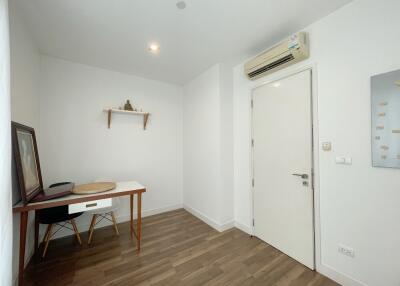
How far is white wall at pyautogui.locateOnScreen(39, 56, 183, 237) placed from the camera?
248cm

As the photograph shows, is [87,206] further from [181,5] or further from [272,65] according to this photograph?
[272,65]

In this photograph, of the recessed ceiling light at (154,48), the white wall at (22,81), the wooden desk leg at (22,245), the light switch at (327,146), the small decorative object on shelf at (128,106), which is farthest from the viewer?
the small decorative object on shelf at (128,106)

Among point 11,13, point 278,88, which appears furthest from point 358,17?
point 11,13

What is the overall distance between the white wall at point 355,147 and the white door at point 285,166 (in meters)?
0.14

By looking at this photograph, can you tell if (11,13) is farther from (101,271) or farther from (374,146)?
(374,146)

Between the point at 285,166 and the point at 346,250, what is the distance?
95 centimetres

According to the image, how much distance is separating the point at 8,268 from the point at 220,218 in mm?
2278

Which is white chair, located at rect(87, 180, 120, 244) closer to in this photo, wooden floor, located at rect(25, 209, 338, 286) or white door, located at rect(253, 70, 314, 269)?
wooden floor, located at rect(25, 209, 338, 286)

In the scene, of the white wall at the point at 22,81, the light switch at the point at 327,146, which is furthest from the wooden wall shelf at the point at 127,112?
the light switch at the point at 327,146

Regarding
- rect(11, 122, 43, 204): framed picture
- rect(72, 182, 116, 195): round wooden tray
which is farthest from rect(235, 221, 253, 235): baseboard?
rect(11, 122, 43, 204): framed picture

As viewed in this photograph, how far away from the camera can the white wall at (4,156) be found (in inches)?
44.4

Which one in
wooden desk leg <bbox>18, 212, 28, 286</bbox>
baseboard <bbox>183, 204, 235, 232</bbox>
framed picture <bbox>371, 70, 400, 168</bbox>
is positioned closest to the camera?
framed picture <bbox>371, 70, 400, 168</bbox>

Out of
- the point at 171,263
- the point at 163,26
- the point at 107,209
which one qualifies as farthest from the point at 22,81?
the point at 171,263

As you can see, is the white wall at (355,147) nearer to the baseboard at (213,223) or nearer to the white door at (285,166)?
the white door at (285,166)
